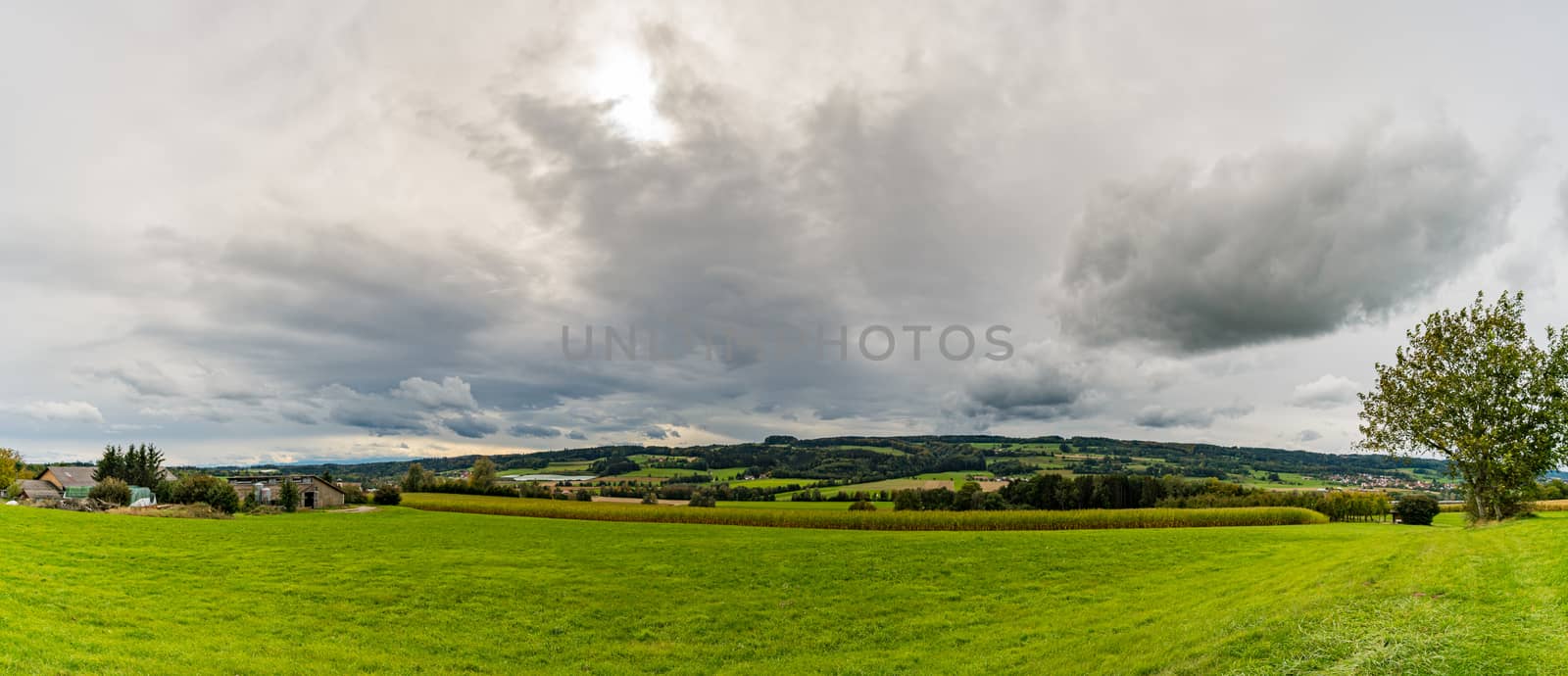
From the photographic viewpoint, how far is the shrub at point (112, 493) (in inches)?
3068

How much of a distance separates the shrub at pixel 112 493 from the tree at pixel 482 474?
4193cm

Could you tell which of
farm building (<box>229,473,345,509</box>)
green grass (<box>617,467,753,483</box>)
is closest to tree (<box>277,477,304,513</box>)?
farm building (<box>229,473,345,509</box>)

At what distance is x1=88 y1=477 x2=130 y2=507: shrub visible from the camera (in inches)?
3068

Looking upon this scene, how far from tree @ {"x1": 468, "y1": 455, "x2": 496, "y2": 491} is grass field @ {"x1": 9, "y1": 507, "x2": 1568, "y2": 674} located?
71.9 metres

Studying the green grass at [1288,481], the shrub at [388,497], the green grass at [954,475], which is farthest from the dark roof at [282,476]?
the green grass at [1288,481]

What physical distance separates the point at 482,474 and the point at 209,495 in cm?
4139

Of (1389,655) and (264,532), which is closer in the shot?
(1389,655)

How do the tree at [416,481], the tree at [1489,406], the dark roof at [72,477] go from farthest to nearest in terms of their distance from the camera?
the tree at [416,481] < the dark roof at [72,477] < the tree at [1489,406]

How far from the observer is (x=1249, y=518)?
63.7 m

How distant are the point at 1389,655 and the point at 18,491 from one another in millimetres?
137777

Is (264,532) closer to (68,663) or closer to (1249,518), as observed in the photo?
(68,663)

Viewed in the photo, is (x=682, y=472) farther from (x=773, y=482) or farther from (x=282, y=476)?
(x=282, y=476)

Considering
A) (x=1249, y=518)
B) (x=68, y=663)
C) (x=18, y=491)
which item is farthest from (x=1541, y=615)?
(x=18, y=491)

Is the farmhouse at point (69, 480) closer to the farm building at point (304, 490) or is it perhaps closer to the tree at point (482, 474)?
the farm building at point (304, 490)
